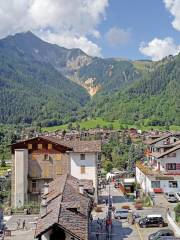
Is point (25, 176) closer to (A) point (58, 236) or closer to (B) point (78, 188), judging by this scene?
(B) point (78, 188)

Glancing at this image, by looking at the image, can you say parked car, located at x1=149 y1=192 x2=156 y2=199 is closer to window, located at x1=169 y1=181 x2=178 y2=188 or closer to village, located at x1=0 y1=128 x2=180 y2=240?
village, located at x1=0 y1=128 x2=180 y2=240

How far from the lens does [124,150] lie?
158625 millimetres

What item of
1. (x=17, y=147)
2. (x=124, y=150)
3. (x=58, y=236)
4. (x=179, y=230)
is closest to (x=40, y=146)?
(x=17, y=147)

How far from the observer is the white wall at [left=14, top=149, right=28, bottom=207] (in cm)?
6556

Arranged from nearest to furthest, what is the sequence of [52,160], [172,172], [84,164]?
[52,160], [84,164], [172,172]

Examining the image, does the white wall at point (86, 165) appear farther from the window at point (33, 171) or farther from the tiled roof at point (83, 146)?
the window at point (33, 171)

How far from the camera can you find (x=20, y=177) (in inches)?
2601

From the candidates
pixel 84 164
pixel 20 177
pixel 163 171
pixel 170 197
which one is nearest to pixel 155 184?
pixel 163 171

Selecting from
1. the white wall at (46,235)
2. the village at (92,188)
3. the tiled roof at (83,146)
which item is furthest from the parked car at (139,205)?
the white wall at (46,235)

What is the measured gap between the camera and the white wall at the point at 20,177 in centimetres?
6556

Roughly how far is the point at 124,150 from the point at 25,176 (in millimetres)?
94676

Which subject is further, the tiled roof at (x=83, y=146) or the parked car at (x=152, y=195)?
the tiled roof at (x=83, y=146)

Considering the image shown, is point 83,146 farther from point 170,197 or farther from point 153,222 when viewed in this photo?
point 153,222

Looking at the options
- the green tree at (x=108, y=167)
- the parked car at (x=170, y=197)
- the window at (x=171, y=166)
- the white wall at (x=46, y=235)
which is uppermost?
the window at (x=171, y=166)
